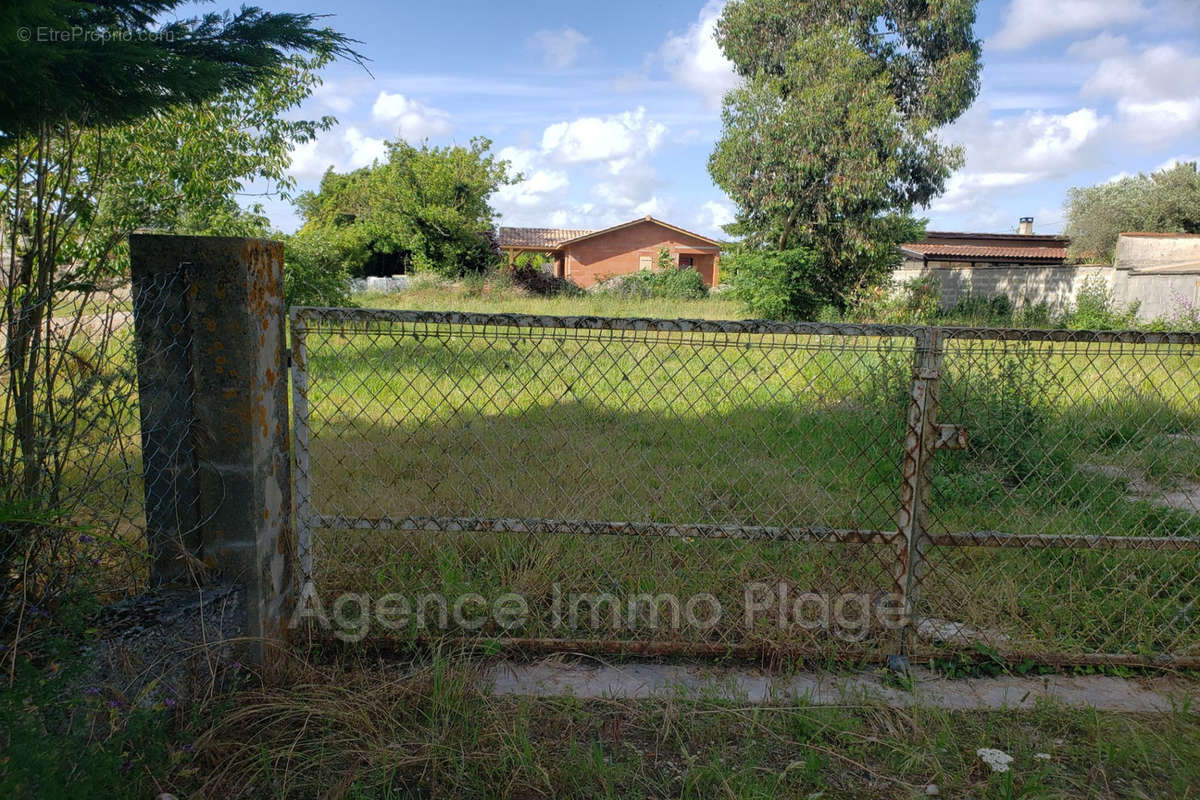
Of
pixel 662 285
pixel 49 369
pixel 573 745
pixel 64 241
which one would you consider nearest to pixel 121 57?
pixel 64 241

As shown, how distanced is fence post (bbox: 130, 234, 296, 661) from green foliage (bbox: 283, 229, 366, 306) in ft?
25.0

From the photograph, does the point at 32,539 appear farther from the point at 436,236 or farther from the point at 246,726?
the point at 436,236

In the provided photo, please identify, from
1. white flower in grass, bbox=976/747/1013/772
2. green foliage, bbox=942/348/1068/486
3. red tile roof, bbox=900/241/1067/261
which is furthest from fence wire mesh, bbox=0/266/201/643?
red tile roof, bbox=900/241/1067/261

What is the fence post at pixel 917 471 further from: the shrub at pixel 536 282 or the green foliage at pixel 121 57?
the shrub at pixel 536 282

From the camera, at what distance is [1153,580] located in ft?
10.6

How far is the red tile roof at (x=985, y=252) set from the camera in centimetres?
3012

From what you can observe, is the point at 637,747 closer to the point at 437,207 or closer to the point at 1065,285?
the point at 1065,285

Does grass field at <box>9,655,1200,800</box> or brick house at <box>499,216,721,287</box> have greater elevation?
brick house at <box>499,216,721,287</box>

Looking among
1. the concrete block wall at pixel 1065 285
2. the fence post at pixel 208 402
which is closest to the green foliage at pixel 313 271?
the fence post at pixel 208 402

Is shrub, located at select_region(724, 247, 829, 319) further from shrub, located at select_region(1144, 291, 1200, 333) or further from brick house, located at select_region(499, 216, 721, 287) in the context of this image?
brick house, located at select_region(499, 216, 721, 287)

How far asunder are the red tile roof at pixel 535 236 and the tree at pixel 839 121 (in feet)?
51.5

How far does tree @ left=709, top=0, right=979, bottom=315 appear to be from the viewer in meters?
18.2

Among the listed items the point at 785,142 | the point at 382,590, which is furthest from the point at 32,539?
the point at 785,142

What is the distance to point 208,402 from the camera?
229 centimetres
